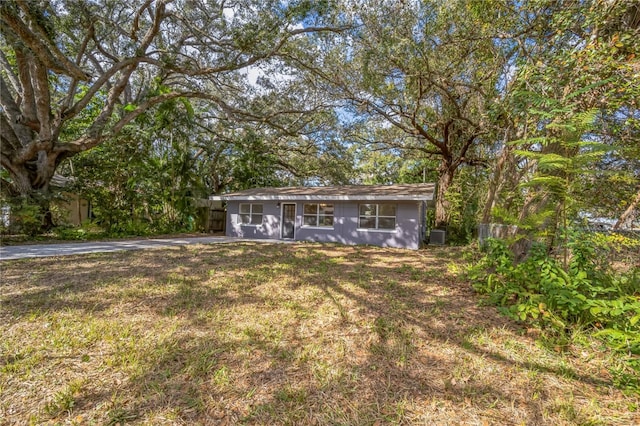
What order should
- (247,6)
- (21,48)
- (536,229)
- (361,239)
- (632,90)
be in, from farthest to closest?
(361,239)
(247,6)
(21,48)
(536,229)
(632,90)

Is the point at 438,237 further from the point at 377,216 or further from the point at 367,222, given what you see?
the point at 367,222

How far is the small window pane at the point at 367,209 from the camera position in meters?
11.8

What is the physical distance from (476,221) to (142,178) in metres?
15.6

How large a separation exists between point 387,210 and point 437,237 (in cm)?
330

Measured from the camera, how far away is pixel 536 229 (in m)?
4.02

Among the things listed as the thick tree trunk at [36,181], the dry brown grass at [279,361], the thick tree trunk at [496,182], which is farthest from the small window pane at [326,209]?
the thick tree trunk at [36,181]

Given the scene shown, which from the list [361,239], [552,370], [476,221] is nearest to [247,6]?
[361,239]

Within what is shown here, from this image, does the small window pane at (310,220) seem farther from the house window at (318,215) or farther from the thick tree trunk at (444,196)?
the thick tree trunk at (444,196)

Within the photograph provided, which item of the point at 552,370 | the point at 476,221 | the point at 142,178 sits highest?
the point at 142,178

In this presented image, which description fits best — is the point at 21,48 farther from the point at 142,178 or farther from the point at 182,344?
the point at 182,344

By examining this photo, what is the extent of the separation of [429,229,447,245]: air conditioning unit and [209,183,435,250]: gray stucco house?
1.07 m

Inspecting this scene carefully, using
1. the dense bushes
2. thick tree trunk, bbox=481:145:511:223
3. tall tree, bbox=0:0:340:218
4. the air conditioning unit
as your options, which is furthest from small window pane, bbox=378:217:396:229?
the dense bushes

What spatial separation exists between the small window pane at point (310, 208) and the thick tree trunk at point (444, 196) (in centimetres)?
601

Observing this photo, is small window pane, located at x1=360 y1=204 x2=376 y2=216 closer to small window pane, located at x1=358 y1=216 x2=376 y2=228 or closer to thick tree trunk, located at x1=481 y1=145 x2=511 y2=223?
small window pane, located at x1=358 y1=216 x2=376 y2=228
